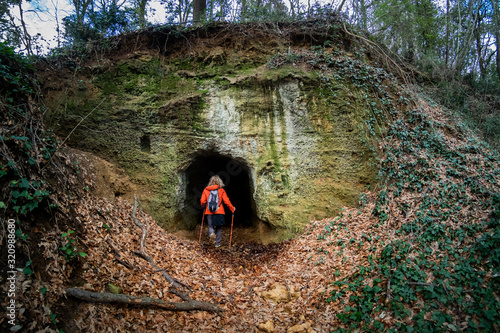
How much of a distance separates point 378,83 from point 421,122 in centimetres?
183

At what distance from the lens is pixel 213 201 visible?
7348 millimetres

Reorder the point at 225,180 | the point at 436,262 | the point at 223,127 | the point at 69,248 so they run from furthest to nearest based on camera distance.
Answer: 1. the point at 225,180
2. the point at 223,127
3. the point at 436,262
4. the point at 69,248

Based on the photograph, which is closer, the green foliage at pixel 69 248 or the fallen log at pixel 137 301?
the fallen log at pixel 137 301

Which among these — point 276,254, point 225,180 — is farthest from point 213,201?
point 225,180

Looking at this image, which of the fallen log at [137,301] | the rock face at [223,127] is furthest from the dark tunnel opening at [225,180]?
the fallen log at [137,301]

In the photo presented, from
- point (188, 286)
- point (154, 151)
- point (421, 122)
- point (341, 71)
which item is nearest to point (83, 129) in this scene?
point (154, 151)

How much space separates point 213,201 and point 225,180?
183 inches

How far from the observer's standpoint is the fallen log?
3.40 m

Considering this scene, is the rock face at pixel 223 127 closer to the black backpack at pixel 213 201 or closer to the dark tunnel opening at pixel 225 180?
the dark tunnel opening at pixel 225 180

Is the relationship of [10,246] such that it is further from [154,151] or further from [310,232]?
[310,232]

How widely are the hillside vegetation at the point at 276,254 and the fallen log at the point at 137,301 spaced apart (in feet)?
0.25

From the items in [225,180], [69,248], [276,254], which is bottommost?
[276,254]

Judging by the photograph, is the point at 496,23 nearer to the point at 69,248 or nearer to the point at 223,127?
the point at 223,127

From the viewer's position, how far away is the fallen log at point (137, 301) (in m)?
3.40
